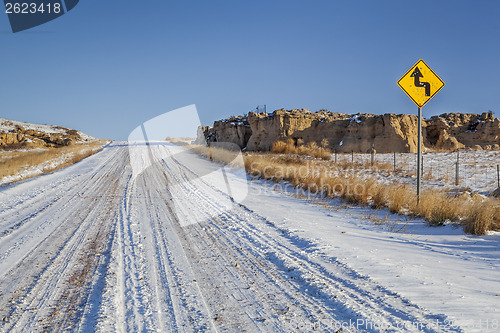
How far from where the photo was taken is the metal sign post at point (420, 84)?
7.81 m

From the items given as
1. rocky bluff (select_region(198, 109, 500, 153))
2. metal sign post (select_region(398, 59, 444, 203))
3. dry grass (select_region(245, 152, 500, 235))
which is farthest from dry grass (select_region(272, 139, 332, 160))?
metal sign post (select_region(398, 59, 444, 203))

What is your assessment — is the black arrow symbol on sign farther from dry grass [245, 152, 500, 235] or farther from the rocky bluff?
the rocky bluff

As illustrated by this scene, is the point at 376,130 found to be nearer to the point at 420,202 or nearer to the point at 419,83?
the point at 419,83

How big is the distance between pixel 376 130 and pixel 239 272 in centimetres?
3290

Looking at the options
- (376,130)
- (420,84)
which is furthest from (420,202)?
(376,130)

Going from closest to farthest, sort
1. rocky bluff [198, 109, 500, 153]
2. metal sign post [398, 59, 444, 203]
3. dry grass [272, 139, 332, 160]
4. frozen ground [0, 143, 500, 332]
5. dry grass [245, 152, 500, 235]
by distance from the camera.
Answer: frozen ground [0, 143, 500, 332] < dry grass [245, 152, 500, 235] < metal sign post [398, 59, 444, 203] < dry grass [272, 139, 332, 160] < rocky bluff [198, 109, 500, 153]

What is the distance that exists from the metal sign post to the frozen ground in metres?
3.33

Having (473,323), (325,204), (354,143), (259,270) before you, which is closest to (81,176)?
(325,204)

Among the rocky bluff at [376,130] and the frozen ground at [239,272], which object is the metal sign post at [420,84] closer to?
the frozen ground at [239,272]

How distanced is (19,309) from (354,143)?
113ft

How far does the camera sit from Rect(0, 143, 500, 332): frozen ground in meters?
2.94

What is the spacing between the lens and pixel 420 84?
7.89 metres

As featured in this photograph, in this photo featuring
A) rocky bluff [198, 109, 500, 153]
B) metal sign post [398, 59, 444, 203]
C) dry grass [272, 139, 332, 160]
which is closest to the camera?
metal sign post [398, 59, 444, 203]

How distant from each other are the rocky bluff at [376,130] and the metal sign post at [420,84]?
1024 inches
